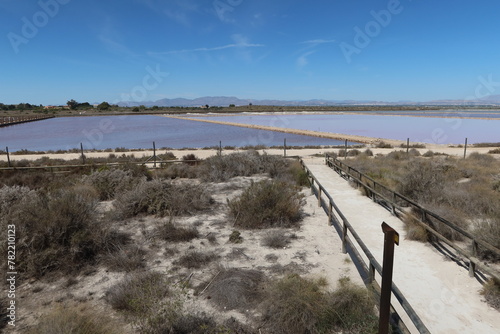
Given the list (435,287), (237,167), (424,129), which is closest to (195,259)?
(435,287)

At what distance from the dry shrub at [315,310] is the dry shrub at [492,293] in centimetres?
195

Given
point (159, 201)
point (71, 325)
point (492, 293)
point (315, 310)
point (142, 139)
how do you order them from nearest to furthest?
point (71, 325)
point (315, 310)
point (492, 293)
point (159, 201)
point (142, 139)

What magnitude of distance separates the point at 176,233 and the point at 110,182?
5592 mm

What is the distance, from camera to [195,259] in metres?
6.49

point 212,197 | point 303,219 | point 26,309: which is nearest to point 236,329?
point 26,309

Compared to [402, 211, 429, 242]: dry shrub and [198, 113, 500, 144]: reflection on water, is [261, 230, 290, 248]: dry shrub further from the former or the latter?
[198, 113, 500, 144]: reflection on water

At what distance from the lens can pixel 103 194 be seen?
11.6m

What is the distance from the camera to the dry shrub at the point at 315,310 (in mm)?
4301

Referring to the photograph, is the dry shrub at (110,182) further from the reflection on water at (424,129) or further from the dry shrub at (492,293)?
the reflection on water at (424,129)

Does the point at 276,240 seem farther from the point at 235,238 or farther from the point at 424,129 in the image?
the point at 424,129

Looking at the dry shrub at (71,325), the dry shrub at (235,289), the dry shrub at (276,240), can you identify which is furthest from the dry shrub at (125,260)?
the dry shrub at (276,240)

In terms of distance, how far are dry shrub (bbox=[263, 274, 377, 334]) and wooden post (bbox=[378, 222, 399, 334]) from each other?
2.51 feet

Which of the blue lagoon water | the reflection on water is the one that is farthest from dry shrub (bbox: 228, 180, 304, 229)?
the reflection on water

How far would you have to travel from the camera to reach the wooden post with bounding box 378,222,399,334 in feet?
10.0
